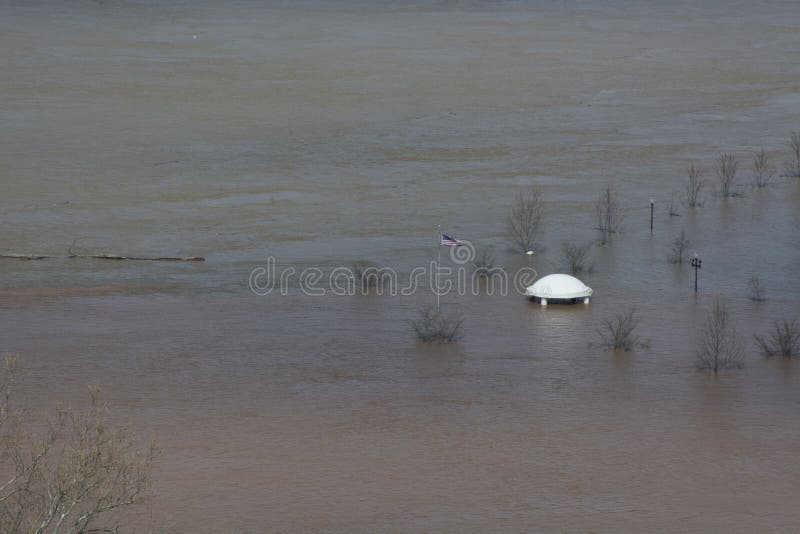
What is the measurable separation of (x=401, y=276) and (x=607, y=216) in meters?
4.71

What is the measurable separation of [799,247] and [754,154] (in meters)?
8.38

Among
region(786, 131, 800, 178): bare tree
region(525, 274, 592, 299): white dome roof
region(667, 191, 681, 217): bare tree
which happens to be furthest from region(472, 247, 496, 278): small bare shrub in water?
region(786, 131, 800, 178): bare tree

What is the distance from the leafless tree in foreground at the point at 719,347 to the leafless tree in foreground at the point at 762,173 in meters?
10.8

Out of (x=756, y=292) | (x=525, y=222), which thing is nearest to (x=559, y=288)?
(x=756, y=292)

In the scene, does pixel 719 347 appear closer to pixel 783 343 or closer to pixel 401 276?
pixel 783 343

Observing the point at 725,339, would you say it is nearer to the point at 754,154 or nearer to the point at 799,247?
the point at 799,247

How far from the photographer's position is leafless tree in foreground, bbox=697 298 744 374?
1750 cm

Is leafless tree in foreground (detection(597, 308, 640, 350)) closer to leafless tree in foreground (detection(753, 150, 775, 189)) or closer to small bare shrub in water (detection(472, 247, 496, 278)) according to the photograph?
small bare shrub in water (detection(472, 247, 496, 278))

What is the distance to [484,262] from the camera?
22562 mm

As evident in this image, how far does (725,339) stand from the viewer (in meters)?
18.7

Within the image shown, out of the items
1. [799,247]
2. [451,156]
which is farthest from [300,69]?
[799,247]

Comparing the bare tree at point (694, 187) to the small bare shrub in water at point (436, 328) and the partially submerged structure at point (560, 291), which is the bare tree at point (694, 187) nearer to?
the partially submerged structure at point (560, 291)

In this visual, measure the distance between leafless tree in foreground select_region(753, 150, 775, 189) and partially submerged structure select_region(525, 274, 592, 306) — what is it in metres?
9.88

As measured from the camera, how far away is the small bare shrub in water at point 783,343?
18.0 m
